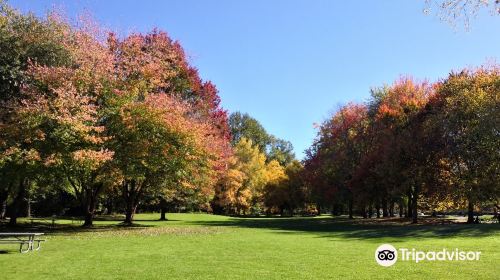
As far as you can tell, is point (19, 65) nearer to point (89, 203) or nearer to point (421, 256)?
point (89, 203)

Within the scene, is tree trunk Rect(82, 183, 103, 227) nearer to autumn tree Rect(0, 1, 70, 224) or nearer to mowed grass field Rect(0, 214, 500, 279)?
autumn tree Rect(0, 1, 70, 224)

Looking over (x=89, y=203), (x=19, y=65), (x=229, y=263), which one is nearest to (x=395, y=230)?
(x=229, y=263)

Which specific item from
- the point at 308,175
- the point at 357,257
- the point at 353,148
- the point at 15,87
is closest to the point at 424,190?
the point at 353,148

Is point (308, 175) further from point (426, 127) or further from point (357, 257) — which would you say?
point (357, 257)

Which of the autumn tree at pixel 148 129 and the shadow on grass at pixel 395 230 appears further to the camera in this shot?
the autumn tree at pixel 148 129

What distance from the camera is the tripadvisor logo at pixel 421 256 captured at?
13.2 metres

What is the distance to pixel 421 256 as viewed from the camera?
1398 cm

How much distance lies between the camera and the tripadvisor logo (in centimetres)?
1320

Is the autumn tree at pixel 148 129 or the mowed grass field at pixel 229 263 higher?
the autumn tree at pixel 148 129

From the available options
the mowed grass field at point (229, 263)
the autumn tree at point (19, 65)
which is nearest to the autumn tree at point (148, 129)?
the autumn tree at point (19, 65)

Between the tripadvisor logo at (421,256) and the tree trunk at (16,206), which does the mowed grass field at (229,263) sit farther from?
the tree trunk at (16,206)

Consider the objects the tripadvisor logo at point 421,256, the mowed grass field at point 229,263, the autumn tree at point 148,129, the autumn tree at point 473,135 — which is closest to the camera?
the mowed grass field at point 229,263

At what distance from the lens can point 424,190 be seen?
36.9 m

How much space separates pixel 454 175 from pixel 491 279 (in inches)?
1076
